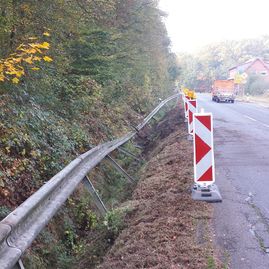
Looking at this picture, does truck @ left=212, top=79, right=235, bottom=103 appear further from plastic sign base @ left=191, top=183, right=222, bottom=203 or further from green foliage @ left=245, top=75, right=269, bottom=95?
plastic sign base @ left=191, top=183, right=222, bottom=203

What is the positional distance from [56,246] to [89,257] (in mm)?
663

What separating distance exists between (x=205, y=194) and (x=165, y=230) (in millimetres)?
1392

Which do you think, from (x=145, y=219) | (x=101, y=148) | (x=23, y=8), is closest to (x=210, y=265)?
(x=145, y=219)

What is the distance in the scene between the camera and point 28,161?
6.73m

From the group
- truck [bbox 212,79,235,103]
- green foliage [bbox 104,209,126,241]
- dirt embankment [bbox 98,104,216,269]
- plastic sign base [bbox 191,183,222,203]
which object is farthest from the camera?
truck [bbox 212,79,235,103]

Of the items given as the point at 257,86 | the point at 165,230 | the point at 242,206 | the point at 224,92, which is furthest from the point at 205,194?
the point at 257,86

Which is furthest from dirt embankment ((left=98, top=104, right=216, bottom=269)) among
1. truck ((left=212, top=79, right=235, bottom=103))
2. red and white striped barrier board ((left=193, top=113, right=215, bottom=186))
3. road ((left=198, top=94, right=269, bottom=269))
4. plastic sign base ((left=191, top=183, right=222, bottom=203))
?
truck ((left=212, top=79, right=235, bottom=103))

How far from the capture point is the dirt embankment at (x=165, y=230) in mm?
4328

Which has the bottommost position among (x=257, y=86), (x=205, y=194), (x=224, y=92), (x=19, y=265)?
(x=257, y=86)

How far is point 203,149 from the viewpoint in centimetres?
651

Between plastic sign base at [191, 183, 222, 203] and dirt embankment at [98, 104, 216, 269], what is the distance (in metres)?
0.10

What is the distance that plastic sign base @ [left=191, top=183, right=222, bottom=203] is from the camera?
6.23 m

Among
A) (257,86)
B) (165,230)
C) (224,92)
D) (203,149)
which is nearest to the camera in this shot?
(165,230)

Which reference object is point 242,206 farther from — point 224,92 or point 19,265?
point 224,92
